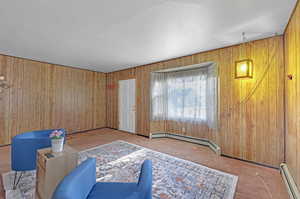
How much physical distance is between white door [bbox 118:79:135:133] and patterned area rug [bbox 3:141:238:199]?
229cm

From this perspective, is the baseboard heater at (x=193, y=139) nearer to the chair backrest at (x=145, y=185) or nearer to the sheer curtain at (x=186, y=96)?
the sheer curtain at (x=186, y=96)

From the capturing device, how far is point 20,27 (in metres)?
2.41

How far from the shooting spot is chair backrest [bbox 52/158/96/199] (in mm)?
899

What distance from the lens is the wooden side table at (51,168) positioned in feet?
5.01

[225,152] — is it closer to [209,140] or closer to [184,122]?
[209,140]

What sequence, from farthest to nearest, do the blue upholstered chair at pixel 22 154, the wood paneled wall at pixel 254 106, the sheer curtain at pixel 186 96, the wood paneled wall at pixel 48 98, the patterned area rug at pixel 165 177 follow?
the wood paneled wall at pixel 48 98 < the sheer curtain at pixel 186 96 < the wood paneled wall at pixel 254 106 < the blue upholstered chair at pixel 22 154 < the patterned area rug at pixel 165 177

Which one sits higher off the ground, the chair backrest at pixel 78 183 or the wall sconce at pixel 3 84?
the wall sconce at pixel 3 84

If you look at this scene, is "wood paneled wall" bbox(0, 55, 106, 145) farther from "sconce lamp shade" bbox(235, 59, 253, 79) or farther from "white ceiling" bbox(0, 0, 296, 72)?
"sconce lamp shade" bbox(235, 59, 253, 79)

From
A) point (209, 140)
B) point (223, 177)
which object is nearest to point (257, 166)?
point (223, 177)

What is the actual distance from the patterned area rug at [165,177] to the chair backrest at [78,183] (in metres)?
0.95

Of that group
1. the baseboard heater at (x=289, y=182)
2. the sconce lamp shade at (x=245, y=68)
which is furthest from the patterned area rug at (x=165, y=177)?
the sconce lamp shade at (x=245, y=68)

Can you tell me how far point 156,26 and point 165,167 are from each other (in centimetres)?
263

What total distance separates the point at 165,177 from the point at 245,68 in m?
2.64

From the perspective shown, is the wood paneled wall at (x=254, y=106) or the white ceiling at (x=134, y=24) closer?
the white ceiling at (x=134, y=24)
